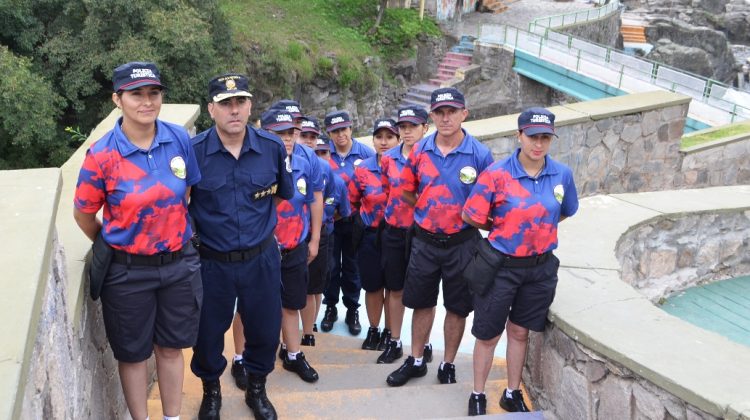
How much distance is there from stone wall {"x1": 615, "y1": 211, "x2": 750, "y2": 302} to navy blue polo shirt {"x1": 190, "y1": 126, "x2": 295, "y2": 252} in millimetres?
2668

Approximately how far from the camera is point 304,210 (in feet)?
14.3

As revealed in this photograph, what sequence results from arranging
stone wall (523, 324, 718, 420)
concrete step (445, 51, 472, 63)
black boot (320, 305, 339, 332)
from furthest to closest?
concrete step (445, 51, 472, 63), black boot (320, 305, 339, 332), stone wall (523, 324, 718, 420)

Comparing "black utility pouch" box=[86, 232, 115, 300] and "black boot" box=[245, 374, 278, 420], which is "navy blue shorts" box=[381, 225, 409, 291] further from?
"black utility pouch" box=[86, 232, 115, 300]

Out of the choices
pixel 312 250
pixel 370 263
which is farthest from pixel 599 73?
pixel 312 250

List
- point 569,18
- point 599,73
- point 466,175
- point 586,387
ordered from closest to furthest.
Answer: point 586,387, point 466,175, point 599,73, point 569,18

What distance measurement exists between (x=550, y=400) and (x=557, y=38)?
17.3 metres

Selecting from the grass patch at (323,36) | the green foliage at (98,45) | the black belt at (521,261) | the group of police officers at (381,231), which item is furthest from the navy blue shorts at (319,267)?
the grass patch at (323,36)

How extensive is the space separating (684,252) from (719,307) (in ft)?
1.53

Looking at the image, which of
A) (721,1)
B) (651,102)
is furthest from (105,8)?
(721,1)

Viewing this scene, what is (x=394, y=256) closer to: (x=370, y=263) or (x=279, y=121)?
(x=370, y=263)

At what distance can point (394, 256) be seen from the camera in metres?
4.70

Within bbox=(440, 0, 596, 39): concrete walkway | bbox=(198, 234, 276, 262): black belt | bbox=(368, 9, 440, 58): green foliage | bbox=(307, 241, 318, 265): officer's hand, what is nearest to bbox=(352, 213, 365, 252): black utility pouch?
bbox=(307, 241, 318, 265): officer's hand

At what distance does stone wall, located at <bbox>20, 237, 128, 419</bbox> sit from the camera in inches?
80.0

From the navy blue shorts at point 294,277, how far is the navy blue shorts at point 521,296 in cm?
122
